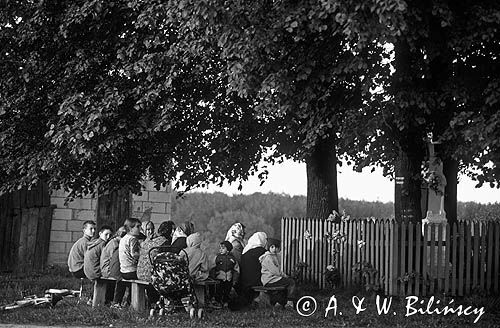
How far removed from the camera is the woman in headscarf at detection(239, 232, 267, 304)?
51.8ft

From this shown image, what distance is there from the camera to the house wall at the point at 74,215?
2600cm

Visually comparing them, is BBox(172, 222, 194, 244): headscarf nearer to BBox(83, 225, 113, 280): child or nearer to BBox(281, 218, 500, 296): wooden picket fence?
BBox(83, 225, 113, 280): child

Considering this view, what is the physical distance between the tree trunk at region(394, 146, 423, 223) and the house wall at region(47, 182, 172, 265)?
9.51m

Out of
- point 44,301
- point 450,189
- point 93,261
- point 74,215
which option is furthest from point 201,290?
point 74,215

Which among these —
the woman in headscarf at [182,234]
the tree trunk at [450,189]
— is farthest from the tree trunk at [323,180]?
the woman in headscarf at [182,234]

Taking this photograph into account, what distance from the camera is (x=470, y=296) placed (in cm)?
1812

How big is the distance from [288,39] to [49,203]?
11320 mm

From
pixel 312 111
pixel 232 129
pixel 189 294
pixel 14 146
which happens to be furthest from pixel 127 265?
pixel 14 146

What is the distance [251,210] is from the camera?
3131 centimetres

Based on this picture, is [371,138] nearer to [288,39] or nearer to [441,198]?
[288,39]

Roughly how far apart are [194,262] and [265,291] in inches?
64.9

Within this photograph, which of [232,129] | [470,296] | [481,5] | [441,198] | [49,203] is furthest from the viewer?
[49,203]

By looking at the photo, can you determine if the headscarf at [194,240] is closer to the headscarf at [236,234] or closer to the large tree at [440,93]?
the headscarf at [236,234]

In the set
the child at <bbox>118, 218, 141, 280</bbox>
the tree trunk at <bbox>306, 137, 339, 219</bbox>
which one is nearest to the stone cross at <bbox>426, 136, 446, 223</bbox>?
the tree trunk at <bbox>306, 137, 339, 219</bbox>
